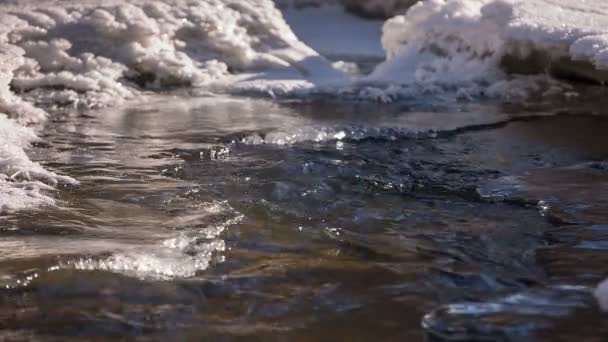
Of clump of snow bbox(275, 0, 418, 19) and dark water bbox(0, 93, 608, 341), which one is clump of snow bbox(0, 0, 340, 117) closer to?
dark water bbox(0, 93, 608, 341)

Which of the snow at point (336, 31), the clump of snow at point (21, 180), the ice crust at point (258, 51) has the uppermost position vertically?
the snow at point (336, 31)

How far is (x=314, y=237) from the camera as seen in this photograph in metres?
2.92

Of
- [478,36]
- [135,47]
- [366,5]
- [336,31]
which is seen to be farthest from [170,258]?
[366,5]

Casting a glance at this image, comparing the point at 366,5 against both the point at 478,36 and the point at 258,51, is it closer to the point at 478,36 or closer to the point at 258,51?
the point at 258,51

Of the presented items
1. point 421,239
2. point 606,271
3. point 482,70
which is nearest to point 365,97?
point 482,70

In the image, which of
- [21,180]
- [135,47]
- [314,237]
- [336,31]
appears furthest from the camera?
[336,31]

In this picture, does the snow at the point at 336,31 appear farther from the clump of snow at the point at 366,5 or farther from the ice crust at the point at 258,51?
the ice crust at the point at 258,51

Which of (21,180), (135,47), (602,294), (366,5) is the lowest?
(602,294)

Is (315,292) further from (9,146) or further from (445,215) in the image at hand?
(9,146)

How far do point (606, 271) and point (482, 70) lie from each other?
179 inches

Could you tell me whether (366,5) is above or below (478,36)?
above

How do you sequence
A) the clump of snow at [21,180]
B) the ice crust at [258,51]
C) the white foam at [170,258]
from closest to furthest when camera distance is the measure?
1. the white foam at [170,258]
2. the clump of snow at [21,180]
3. the ice crust at [258,51]

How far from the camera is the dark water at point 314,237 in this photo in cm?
220

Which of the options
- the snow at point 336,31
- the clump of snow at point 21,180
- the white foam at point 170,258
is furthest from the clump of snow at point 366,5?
the white foam at point 170,258
